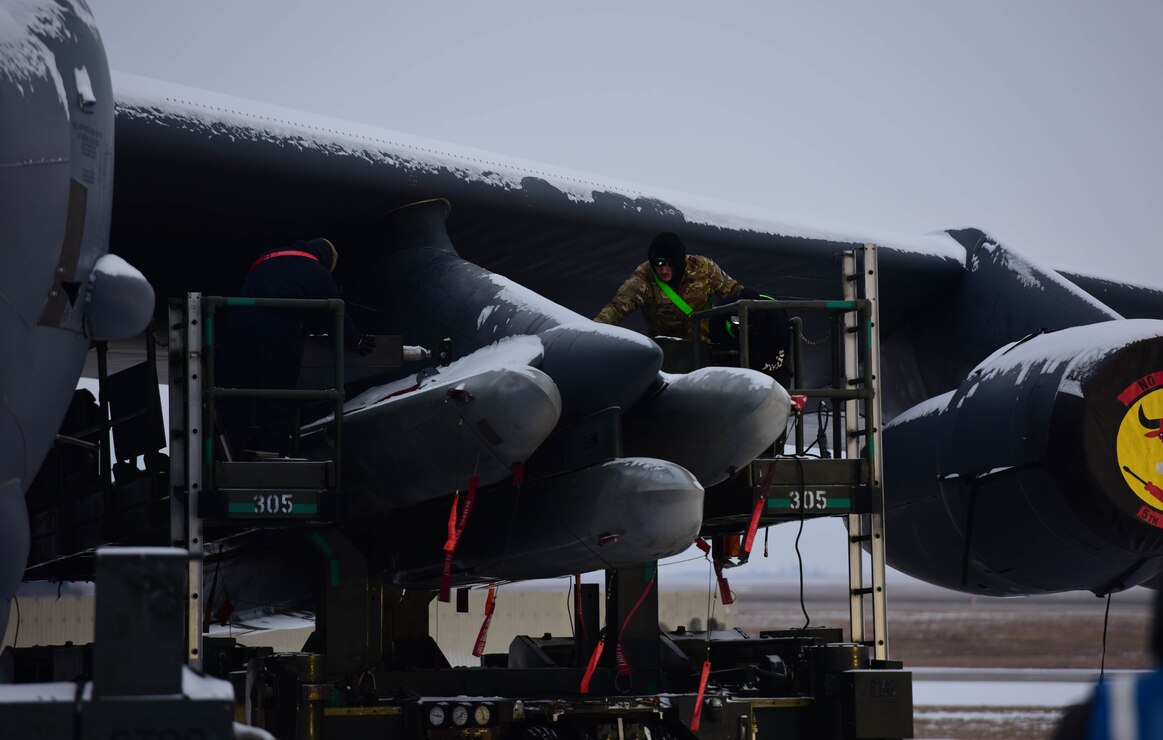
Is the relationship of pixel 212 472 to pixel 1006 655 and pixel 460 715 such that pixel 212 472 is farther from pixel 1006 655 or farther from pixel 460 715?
pixel 1006 655

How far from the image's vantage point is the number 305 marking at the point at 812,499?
7.52 meters

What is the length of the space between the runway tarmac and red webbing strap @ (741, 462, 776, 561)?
1.62 metres

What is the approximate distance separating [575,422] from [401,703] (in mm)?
1550

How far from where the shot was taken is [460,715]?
6.82 metres

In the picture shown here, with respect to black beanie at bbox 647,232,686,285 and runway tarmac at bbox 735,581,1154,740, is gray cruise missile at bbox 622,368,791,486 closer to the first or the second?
black beanie at bbox 647,232,686,285

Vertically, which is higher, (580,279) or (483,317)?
(580,279)

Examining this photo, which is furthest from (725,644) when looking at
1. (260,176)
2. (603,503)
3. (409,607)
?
(260,176)

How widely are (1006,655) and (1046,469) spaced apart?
98.7ft

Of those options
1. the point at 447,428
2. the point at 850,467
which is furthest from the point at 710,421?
Answer: the point at 447,428

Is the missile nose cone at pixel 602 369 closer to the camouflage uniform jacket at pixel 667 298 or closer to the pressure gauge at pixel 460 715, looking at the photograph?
the camouflage uniform jacket at pixel 667 298

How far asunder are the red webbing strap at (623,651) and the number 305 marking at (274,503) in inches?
85.0

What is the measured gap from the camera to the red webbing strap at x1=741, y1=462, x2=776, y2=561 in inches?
287

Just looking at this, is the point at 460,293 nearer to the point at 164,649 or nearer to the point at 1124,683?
the point at 164,649

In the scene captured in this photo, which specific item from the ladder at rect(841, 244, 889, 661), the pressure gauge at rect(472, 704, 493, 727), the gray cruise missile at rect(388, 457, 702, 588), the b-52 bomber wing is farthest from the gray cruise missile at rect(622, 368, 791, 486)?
the pressure gauge at rect(472, 704, 493, 727)
